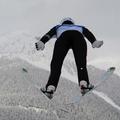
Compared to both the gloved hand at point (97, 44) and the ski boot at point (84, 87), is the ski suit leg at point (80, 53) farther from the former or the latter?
the gloved hand at point (97, 44)

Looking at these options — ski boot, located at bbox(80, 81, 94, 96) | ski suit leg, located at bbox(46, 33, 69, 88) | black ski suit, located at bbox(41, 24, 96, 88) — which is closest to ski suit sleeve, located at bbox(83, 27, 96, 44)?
black ski suit, located at bbox(41, 24, 96, 88)

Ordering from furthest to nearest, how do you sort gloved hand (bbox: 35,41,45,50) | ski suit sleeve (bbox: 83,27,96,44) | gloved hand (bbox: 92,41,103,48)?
ski suit sleeve (bbox: 83,27,96,44), gloved hand (bbox: 92,41,103,48), gloved hand (bbox: 35,41,45,50)

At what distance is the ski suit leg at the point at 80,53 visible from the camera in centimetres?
2152

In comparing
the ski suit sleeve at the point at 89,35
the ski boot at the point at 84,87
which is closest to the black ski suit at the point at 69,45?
the ski suit sleeve at the point at 89,35

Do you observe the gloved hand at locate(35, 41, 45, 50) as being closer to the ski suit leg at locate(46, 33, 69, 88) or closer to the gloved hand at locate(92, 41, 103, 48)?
the ski suit leg at locate(46, 33, 69, 88)

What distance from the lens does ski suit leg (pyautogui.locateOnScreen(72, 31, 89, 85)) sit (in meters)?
21.5

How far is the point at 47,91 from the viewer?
71.5 ft

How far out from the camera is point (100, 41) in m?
21.5

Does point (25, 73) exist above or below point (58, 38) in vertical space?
below

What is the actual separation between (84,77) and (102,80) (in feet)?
2.80

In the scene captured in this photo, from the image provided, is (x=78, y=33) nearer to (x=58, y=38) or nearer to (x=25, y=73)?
(x=58, y=38)

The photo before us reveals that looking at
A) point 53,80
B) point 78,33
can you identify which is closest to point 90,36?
point 78,33

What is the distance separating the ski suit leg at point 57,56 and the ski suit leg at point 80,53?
37cm

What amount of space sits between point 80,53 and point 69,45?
22.9 inches
